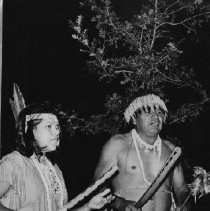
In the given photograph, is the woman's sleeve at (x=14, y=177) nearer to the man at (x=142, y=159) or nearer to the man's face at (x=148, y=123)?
the man at (x=142, y=159)

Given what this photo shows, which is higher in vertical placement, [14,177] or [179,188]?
[14,177]

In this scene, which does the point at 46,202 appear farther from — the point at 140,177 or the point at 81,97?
the point at 81,97

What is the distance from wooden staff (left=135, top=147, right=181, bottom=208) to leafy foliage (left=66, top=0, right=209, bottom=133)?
32 cm

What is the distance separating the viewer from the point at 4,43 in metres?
2.76

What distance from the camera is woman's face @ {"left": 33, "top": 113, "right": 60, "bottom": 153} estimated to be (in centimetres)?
211

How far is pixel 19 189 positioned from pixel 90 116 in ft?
3.44

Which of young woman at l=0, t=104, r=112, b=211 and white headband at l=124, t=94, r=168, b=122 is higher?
white headband at l=124, t=94, r=168, b=122

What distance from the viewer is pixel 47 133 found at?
7.06ft

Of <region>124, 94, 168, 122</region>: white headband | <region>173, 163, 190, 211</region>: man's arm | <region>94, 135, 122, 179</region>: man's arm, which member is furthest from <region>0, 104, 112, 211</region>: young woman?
<region>173, 163, 190, 211</region>: man's arm

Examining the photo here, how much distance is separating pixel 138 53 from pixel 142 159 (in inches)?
30.6

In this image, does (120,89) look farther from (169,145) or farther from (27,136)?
(27,136)

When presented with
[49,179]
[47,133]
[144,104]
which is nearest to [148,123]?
[144,104]

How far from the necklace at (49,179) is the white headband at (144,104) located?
80 cm

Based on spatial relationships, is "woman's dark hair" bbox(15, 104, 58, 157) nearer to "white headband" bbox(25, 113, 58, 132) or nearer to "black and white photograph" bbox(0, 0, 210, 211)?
"white headband" bbox(25, 113, 58, 132)
